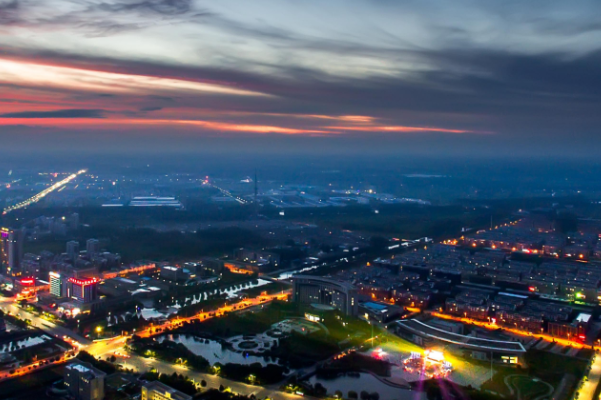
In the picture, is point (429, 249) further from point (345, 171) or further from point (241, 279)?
point (345, 171)

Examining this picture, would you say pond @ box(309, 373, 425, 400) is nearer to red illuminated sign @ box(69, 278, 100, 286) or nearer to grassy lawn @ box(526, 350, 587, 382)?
grassy lawn @ box(526, 350, 587, 382)

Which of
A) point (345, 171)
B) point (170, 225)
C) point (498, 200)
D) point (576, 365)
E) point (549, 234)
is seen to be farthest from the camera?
point (345, 171)

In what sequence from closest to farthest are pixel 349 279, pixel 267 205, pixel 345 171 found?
pixel 349 279 < pixel 267 205 < pixel 345 171

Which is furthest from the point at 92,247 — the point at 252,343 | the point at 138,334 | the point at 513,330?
the point at 513,330

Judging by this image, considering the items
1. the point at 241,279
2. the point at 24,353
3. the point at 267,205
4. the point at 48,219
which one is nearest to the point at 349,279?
the point at 241,279

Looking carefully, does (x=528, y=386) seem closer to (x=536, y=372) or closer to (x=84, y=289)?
(x=536, y=372)

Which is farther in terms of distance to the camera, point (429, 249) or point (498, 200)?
point (498, 200)

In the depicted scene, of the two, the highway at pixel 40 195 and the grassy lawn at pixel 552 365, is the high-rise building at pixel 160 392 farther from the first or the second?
the highway at pixel 40 195

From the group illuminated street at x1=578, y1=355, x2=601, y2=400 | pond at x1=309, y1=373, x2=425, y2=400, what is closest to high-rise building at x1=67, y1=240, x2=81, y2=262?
pond at x1=309, y1=373, x2=425, y2=400
